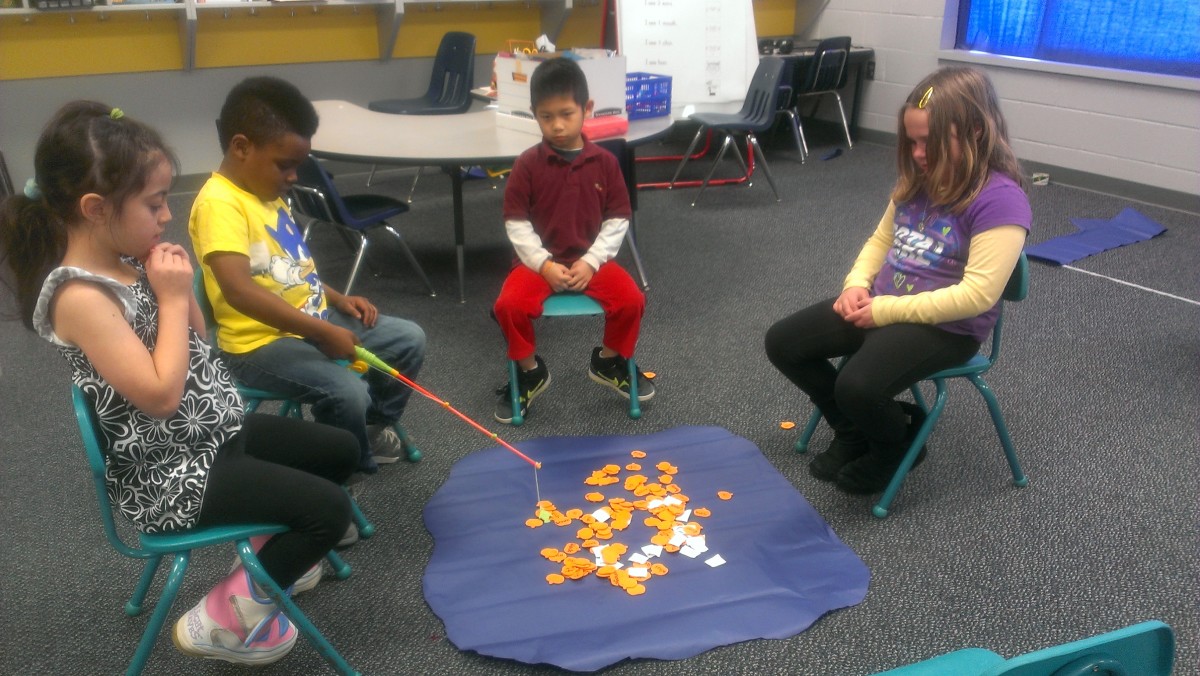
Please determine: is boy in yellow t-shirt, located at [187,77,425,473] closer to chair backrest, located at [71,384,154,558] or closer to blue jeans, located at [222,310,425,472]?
blue jeans, located at [222,310,425,472]

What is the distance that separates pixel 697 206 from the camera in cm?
493

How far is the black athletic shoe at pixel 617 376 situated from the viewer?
271 cm

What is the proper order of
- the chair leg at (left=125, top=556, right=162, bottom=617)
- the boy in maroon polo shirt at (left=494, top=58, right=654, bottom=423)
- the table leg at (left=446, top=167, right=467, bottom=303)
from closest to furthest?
the chair leg at (left=125, top=556, right=162, bottom=617)
the boy in maroon polo shirt at (left=494, top=58, right=654, bottom=423)
the table leg at (left=446, top=167, right=467, bottom=303)

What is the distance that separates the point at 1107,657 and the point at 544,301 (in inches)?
75.2

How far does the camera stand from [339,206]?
10.6 feet

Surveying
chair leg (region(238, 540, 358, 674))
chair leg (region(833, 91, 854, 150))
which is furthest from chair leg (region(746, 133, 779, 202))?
chair leg (region(238, 540, 358, 674))

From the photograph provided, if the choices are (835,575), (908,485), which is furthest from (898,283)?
(835,575)

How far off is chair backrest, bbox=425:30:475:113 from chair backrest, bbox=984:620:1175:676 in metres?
4.67

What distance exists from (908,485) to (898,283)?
552 mm

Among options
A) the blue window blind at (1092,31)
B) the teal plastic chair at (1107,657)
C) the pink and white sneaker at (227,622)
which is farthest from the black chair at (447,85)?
the teal plastic chair at (1107,657)

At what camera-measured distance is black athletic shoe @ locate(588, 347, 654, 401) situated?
2709 mm

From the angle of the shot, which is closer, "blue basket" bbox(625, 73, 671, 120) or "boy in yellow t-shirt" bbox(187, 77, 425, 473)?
"boy in yellow t-shirt" bbox(187, 77, 425, 473)

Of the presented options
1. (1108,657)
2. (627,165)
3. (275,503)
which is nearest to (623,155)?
(627,165)

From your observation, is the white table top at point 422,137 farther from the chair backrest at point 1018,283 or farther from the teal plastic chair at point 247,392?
the chair backrest at point 1018,283
